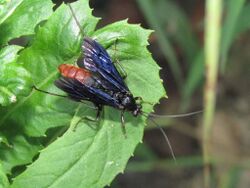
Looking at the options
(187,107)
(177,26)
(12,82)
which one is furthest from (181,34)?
(12,82)

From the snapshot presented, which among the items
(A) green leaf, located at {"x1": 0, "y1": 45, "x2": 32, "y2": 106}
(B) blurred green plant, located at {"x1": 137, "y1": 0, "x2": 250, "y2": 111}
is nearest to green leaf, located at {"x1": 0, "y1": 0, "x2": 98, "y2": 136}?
(A) green leaf, located at {"x1": 0, "y1": 45, "x2": 32, "y2": 106}

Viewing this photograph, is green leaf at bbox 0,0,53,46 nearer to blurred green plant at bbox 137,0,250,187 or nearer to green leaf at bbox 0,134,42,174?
green leaf at bbox 0,134,42,174

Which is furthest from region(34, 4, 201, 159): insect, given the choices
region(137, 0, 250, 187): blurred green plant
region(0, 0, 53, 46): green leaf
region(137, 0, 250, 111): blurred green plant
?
region(137, 0, 250, 111): blurred green plant

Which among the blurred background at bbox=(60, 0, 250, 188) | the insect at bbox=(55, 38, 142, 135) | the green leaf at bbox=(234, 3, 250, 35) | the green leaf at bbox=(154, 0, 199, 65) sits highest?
the insect at bbox=(55, 38, 142, 135)

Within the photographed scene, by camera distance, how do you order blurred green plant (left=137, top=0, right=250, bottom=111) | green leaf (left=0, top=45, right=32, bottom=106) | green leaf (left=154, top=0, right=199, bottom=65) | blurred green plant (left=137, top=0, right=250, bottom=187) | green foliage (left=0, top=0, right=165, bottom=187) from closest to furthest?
1. green leaf (left=0, top=45, right=32, bottom=106)
2. green foliage (left=0, top=0, right=165, bottom=187)
3. blurred green plant (left=137, top=0, right=250, bottom=187)
4. blurred green plant (left=137, top=0, right=250, bottom=111)
5. green leaf (left=154, top=0, right=199, bottom=65)

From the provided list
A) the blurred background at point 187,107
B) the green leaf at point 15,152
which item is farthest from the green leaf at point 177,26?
the green leaf at point 15,152

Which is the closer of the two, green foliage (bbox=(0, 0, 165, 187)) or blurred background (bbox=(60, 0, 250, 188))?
green foliage (bbox=(0, 0, 165, 187))

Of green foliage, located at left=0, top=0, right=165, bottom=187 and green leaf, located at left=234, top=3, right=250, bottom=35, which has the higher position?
green foliage, located at left=0, top=0, right=165, bottom=187

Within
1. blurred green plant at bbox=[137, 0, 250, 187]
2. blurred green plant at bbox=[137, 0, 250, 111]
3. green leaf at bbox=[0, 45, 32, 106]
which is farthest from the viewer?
blurred green plant at bbox=[137, 0, 250, 111]

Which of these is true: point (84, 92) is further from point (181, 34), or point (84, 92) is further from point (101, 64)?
point (181, 34)
